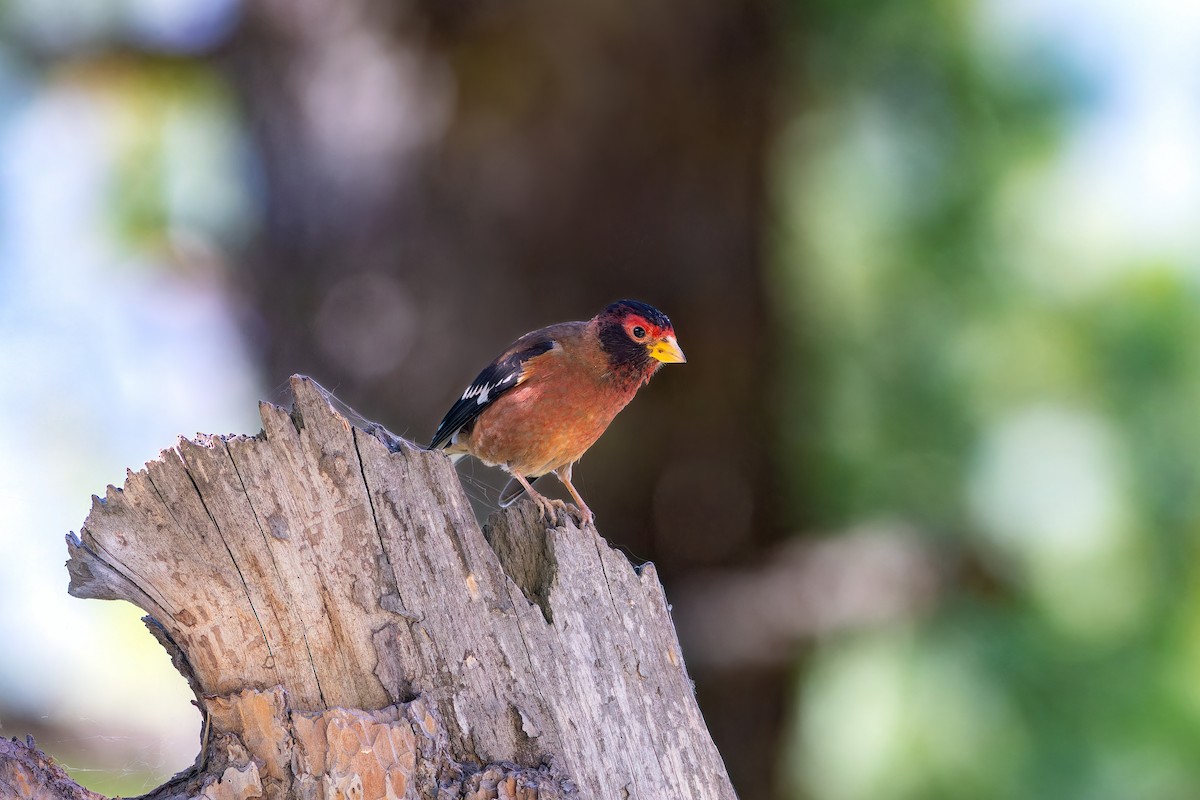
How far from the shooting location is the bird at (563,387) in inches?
154

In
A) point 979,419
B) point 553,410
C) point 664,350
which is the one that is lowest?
point 553,410

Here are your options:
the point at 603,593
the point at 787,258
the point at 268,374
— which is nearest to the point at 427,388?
the point at 268,374

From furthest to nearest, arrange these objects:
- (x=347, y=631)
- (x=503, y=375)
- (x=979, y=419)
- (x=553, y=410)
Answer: (x=979, y=419)
(x=503, y=375)
(x=553, y=410)
(x=347, y=631)

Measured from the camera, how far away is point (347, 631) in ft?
7.49

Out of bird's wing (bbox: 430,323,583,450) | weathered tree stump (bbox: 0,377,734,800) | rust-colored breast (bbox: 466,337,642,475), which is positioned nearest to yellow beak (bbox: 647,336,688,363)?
rust-colored breast (bbox: 466,337,642,475)

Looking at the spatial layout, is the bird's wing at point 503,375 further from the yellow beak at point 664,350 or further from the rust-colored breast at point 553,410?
the yellow beak at point 664,350

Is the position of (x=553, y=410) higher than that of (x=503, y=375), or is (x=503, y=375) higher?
(x=503, y=375)

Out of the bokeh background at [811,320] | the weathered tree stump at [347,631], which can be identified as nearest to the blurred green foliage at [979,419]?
the bokeh background at [811,320]

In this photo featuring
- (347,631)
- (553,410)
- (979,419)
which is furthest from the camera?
(979,419)

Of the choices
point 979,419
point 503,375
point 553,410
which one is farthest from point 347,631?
point 979,419

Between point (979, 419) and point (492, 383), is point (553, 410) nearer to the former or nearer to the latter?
point (492, 383)

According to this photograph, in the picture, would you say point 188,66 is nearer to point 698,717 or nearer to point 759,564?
point 759,564

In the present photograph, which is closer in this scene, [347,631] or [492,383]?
[347,631]

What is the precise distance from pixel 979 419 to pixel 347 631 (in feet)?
12.4
